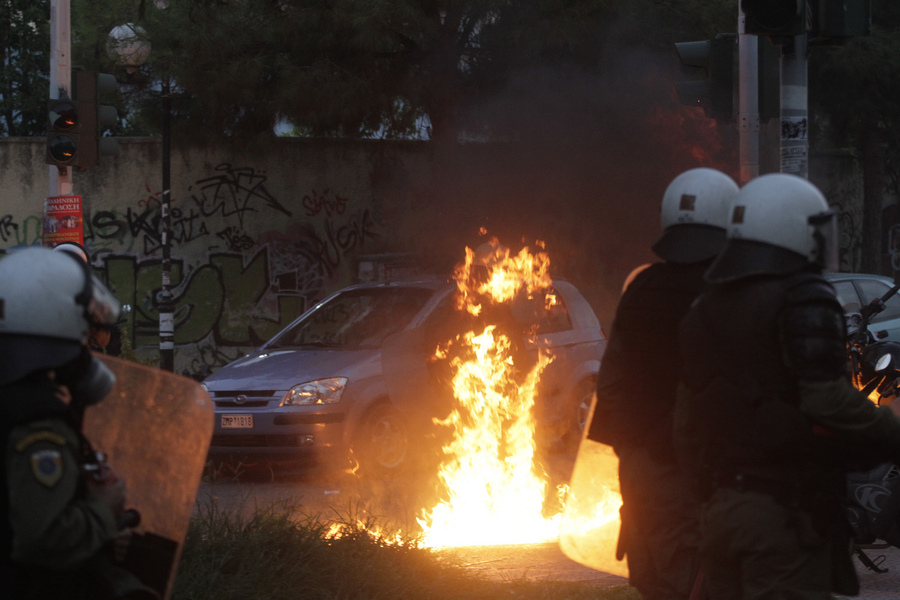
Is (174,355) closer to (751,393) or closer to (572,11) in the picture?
(572,11)

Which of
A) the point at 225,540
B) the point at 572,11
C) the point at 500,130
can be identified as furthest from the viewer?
the point at 500,130

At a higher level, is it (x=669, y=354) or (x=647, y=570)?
(x=669, y=354)

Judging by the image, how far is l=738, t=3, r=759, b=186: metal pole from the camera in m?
7.71

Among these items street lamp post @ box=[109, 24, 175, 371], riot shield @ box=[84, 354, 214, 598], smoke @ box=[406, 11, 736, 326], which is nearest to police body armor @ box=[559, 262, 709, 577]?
riot shield @ box=[84, 354, 214, 598]

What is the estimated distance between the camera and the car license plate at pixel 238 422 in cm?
845

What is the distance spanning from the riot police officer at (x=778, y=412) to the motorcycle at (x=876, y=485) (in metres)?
2.31

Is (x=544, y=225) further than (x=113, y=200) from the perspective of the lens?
No

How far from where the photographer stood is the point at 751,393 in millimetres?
2838

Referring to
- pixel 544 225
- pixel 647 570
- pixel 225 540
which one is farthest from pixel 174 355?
pixel 647 570

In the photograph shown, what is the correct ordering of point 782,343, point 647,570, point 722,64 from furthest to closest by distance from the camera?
point 722,64, point 647,570, point 782,343

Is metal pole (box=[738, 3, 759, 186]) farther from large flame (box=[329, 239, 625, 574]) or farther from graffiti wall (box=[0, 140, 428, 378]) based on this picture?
graffiti wall (box=[0, 140, 428, 378])

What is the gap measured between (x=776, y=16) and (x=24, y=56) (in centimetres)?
2534

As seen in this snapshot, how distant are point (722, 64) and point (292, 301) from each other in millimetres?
9303

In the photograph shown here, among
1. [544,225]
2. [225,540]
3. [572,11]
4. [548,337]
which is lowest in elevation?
[225,540]
